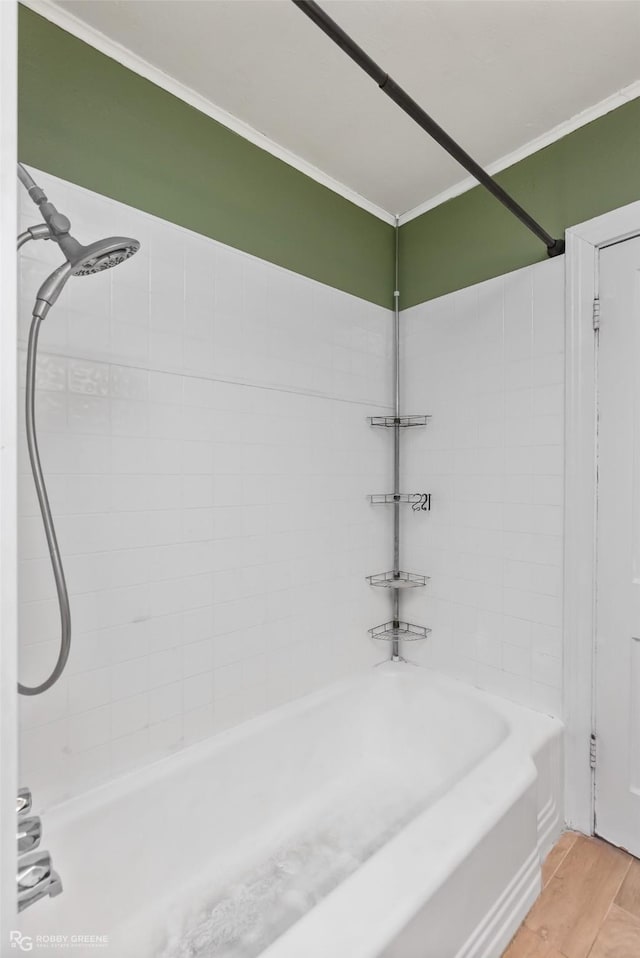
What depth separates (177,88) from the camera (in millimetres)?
1544

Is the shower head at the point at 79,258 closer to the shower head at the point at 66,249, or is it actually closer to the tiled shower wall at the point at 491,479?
the shower head at the point at 66,249

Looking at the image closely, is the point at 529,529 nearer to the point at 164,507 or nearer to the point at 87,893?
the point at 164,507

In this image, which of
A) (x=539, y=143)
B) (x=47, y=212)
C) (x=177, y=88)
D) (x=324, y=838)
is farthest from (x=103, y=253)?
(x=324, y=838)

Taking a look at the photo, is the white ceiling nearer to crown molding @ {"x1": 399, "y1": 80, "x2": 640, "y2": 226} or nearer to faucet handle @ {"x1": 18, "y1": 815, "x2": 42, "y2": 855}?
crown molding @ {"x1": 399, "y1": 80, "x2": 640, "y2": 226}

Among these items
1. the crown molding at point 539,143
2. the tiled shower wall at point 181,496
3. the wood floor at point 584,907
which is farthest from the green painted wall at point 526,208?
the wood floor at point 584,907

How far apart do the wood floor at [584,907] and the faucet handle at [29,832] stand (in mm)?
1295

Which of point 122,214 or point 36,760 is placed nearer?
point 36,760

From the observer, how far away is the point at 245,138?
1746 mm

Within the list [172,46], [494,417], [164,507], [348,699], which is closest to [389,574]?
[348,699]

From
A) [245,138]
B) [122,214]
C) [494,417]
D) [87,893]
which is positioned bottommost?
[87,893]

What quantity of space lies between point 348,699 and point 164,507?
3.70 ft

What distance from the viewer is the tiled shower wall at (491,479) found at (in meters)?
1.78

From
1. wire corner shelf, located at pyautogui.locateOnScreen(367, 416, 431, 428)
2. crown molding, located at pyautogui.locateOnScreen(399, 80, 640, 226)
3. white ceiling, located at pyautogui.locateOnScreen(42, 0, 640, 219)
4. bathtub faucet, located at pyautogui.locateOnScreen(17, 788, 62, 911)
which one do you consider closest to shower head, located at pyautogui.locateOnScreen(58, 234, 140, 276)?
white ceiling, located at pyautogui.locateOnScreen(42, 0, 640, 219)

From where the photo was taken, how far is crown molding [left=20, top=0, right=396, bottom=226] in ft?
4.30
